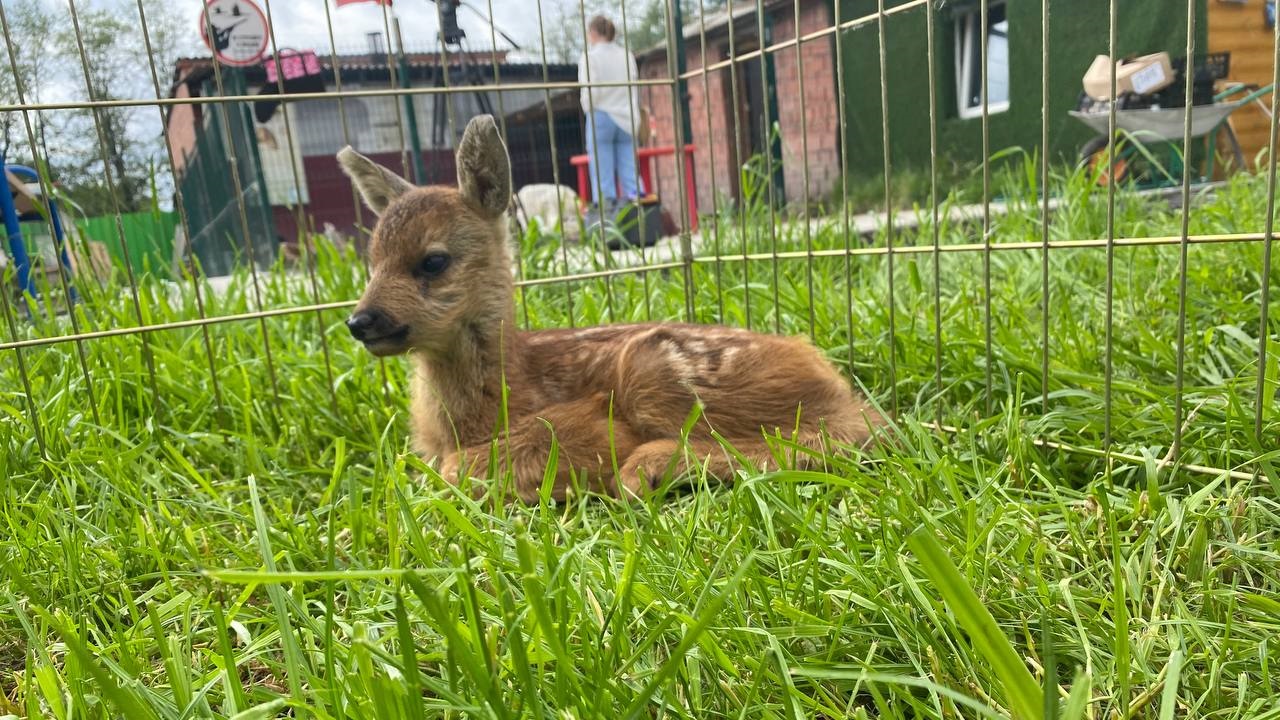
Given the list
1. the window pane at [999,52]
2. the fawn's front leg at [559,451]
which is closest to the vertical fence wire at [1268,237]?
the fawn's front leg at [559,451]

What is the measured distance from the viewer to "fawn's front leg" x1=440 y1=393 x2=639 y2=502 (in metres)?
2.46

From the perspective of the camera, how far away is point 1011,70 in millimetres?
8125

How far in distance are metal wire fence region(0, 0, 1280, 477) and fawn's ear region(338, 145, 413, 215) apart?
0.66 ft

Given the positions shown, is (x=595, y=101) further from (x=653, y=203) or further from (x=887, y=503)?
(x=887, y=503)

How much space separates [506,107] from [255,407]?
6.56 metres

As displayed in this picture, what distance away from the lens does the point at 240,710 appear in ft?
4.25

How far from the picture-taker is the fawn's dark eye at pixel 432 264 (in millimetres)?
2582

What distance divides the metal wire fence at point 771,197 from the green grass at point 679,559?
71 millimetres

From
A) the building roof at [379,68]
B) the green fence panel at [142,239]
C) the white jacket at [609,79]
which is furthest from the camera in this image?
the building roof at [379,68]

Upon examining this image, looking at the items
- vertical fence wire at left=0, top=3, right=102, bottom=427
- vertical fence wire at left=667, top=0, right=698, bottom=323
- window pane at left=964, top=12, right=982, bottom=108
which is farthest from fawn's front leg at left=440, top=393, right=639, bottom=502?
window pane at left=964, top=12, right=982, bottom=108

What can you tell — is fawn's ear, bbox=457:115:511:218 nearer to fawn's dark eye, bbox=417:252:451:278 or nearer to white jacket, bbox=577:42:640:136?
fawn's dark eye, bbox=417:252:451:278

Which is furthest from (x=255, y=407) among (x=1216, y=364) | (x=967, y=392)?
(x=1216, y=364)

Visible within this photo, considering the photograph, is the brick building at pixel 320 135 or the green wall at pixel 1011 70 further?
the brick building at pixel 320 135

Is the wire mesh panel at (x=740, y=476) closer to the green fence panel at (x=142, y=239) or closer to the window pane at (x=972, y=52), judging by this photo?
the green fence panel at (x=142, y=239)
